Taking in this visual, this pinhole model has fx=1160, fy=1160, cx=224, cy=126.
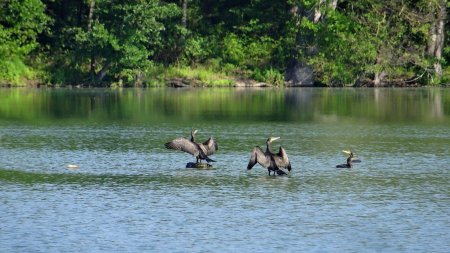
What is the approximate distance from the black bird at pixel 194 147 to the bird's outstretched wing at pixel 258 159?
225 cm

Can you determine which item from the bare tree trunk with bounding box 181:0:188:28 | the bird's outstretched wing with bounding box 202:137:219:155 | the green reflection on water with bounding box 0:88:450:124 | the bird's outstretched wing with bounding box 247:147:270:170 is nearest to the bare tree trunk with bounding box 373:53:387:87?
the green reflection on water with bounding box 0:88:450:124

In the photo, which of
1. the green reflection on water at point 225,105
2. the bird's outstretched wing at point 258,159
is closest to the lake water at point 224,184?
the green reflection on water at point 225,105

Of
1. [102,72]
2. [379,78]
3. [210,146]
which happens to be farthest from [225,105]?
[210,146]

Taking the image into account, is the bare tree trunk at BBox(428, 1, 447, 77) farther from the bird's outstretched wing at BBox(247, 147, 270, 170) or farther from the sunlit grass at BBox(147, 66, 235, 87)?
the bird's outstretched wing at BBox(247, 147, 270, 170)

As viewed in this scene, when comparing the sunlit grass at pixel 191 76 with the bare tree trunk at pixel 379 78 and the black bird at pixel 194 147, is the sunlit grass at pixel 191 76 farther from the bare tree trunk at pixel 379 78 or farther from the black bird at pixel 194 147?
the black bird at pixel 194 147

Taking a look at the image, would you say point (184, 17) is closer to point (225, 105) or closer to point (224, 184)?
point (225, 105)

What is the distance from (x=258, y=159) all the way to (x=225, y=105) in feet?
87.5

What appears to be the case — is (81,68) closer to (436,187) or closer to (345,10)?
(345,10)

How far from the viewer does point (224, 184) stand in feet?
82.6

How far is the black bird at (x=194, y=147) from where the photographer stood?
27.5 meters

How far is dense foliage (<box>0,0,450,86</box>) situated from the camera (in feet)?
226

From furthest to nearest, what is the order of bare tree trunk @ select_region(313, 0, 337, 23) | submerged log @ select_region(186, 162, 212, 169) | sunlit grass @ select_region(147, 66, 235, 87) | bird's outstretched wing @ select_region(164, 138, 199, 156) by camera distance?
sunlit grass @ select_region(147, 66, 235, 87)
bare tree trunk @ select_region(313, 0, 337, 23)
submerged log @ select_region(186, 162, 212, 169)
bird's outstretched wing @ select_region(164, 138, 199, 156)

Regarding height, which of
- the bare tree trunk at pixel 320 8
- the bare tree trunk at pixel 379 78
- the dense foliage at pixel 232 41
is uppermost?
the bare tree trunk at pixel 320 8

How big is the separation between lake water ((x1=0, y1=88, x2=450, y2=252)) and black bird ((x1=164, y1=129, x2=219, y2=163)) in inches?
18.7
